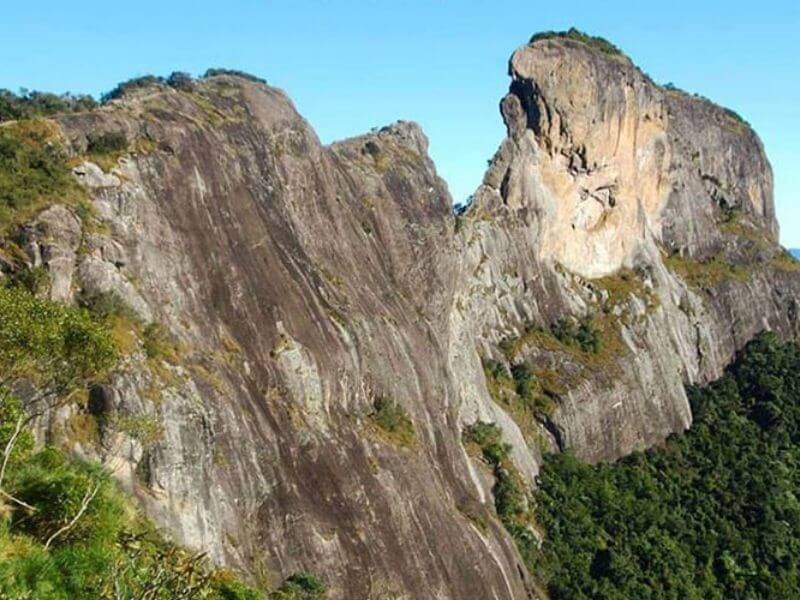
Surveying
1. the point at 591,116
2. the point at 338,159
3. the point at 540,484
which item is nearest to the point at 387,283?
the point at 338,159

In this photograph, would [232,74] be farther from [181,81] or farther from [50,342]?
[50,342]

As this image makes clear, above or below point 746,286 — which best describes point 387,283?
→ below

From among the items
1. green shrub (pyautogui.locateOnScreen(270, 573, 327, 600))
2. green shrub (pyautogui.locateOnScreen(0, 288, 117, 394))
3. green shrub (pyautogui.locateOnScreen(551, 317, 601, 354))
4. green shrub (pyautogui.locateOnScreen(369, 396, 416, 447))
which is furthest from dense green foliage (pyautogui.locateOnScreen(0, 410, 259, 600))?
green shrub (pyautogui.locateOnScreen(551, 317, 601, 354))

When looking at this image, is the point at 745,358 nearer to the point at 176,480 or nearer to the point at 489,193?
the point at 489,193

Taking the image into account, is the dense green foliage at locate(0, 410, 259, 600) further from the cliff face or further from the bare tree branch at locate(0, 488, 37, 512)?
the cliff face

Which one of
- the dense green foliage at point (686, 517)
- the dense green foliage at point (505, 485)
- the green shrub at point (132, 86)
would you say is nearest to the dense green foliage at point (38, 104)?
the green shrub at point (132, 86)

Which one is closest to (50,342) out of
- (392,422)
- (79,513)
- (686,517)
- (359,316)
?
(79,513)
